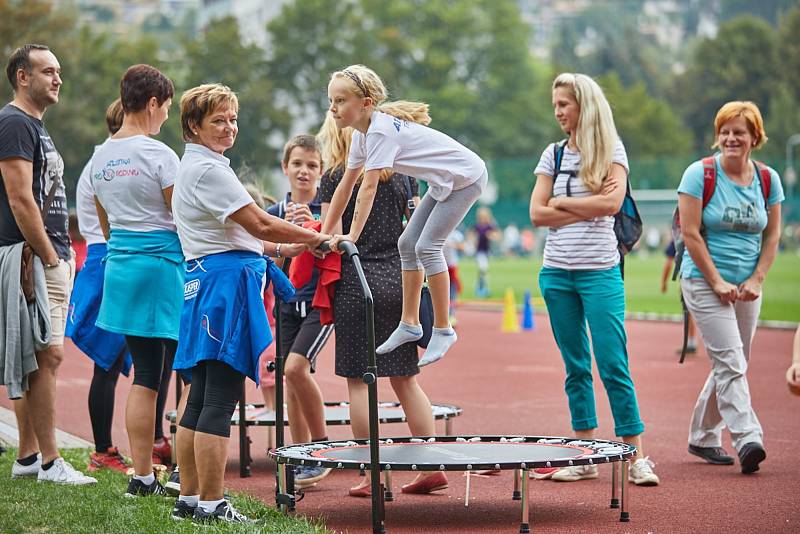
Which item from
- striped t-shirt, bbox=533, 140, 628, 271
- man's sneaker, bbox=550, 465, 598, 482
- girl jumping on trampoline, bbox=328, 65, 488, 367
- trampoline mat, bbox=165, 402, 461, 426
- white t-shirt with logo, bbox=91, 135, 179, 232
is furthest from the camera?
trampoline mat, bbox=165, 402, 461, 426

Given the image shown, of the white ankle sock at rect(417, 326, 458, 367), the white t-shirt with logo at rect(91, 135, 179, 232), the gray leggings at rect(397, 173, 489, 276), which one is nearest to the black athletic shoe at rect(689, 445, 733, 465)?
the white ankle sock at rect(417, 326, 458, 367)

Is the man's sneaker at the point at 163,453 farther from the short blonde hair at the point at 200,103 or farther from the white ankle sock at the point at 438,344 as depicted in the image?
the short blonde hair at the point at 200,103

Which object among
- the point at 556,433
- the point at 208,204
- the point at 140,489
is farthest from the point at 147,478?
the point at 556,433

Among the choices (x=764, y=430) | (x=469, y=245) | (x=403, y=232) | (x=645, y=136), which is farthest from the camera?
(x=645, y=136)

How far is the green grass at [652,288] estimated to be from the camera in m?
26.9

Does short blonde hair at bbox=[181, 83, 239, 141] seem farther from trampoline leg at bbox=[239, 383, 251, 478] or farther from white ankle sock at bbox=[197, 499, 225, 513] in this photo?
trampoline leg at bbox=[239, 383, 251, 478]

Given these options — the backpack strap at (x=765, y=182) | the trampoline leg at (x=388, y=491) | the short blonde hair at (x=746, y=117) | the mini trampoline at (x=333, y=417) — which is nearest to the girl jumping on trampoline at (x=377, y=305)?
the trampoline leg at (x=388, y=491)

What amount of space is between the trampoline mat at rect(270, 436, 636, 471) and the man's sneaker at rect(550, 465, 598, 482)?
29.2 inches

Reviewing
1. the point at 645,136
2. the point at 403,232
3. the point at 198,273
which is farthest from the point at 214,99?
the point at 645,136

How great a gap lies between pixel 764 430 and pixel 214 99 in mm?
5694

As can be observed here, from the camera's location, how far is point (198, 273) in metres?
5.98

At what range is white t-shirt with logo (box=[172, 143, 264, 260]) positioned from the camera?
5847 millimetres

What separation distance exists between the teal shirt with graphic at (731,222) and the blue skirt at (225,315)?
3272 millimetres

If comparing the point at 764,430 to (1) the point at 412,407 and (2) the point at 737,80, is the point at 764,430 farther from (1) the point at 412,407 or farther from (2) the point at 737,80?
(2) the point at 737,80
